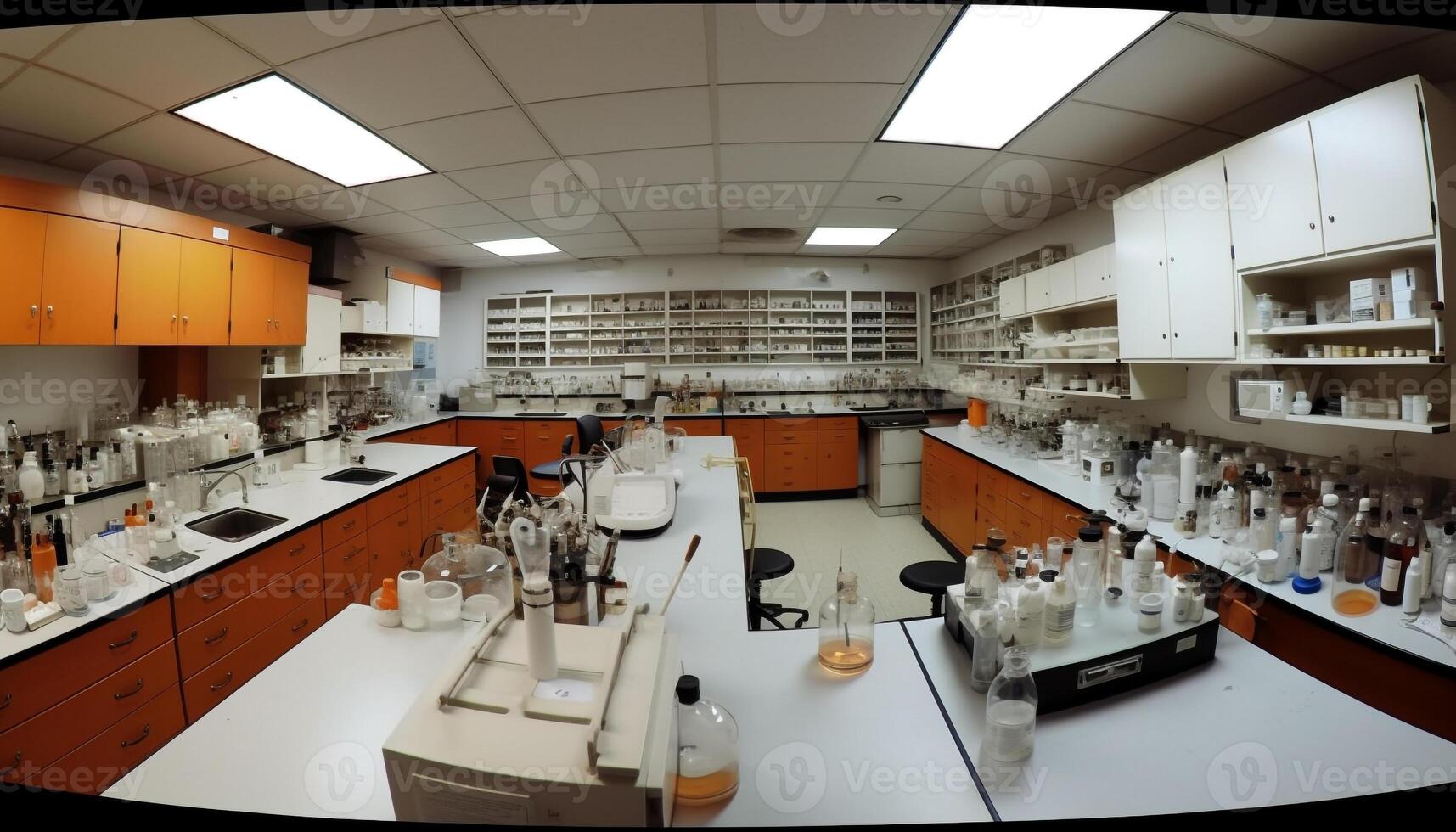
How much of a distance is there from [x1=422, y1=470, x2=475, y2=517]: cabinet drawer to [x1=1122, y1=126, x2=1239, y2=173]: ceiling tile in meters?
5.15

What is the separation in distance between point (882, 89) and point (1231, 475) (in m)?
2.45

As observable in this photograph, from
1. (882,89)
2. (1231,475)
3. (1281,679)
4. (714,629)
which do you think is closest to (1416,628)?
(1281,679)

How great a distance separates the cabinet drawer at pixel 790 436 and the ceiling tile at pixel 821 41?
395cm

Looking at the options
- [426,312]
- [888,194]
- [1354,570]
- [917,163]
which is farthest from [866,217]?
[426,312]

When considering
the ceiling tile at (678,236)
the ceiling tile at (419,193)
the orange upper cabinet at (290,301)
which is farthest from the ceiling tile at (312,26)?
the ceiling tile at (678,236)

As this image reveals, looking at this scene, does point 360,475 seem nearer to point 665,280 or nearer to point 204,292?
→ point 204,292

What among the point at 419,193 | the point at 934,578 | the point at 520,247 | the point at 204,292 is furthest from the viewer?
the point at 520,247

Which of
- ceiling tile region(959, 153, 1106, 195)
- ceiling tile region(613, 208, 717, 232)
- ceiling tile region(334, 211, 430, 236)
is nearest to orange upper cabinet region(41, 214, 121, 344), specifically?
ceiling tile region(334, 211, 430, 236)

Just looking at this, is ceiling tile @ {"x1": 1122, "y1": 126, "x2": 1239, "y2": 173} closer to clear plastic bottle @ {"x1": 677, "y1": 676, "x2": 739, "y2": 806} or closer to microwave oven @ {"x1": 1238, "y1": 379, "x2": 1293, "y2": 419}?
microwave oven @ {"x1": 1238, "y1": 379, "x2": 1293, "y2": 419}

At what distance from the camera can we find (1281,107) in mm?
2248

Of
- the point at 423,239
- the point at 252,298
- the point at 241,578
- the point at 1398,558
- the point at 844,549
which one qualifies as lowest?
the point at 844,549

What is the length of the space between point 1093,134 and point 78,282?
5.05 metres

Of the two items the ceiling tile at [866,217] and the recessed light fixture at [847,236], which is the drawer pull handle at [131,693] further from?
the recessed light fixture at [847,236]

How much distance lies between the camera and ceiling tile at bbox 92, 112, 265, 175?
7.84ft
